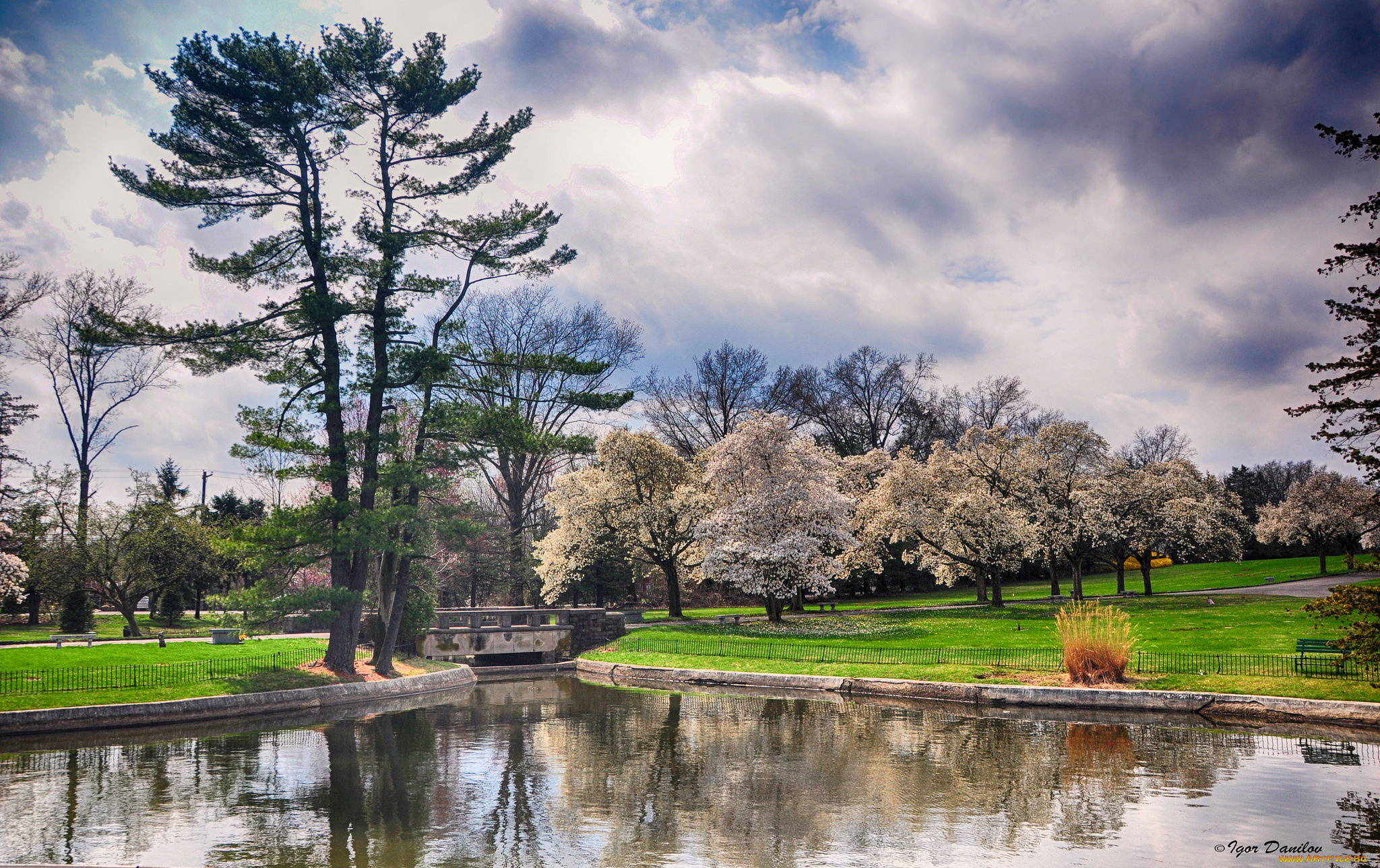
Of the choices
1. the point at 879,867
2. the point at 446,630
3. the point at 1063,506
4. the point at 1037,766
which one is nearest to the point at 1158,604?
the point at 1063,506

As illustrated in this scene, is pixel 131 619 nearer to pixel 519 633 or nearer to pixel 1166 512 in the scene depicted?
pixel 519 633

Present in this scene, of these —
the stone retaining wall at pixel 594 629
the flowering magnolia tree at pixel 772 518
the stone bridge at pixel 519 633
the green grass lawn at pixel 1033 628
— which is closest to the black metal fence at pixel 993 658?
the green grass lawn at pixel 1033 628

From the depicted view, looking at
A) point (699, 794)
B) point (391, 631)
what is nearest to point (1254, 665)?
point (699, 794)

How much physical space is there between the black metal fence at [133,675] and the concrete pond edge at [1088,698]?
15937 millimetres

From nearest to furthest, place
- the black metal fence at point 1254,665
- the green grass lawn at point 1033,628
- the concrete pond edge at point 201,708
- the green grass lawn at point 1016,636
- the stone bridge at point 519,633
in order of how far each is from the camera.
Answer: the concrete pond edge at point 201,708 → the black metal fence at point 1254,665 → the green grass lawn at point 1016,636 → the green grass lawn at point 1033,628 → the stone bridge at point 519,633

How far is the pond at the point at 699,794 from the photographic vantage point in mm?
12188

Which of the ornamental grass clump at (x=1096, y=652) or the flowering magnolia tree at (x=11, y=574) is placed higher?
the flowering magnolia tree at (x=11, y=574)

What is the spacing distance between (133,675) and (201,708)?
334 centimetres

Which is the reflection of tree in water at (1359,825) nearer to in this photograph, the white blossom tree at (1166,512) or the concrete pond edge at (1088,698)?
the concrete pond edge at (1088,698)

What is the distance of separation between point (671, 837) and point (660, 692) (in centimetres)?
1893

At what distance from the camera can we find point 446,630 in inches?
1711

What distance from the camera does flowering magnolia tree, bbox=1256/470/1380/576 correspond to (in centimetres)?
6094

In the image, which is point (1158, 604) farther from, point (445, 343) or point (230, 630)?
point (230, 630)

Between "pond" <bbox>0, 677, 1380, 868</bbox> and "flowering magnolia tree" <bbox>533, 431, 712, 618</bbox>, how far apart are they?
956 inches
